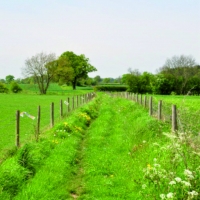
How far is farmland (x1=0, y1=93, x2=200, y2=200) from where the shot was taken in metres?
5.79

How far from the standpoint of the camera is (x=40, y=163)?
30.1 feet

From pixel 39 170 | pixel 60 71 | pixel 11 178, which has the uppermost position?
pixel 60 71

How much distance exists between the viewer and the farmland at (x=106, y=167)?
5.79 meters

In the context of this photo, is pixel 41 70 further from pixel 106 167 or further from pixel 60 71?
pixel 106 167

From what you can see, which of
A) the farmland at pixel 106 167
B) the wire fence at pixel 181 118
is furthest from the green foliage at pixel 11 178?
the wire fence at pixel 181 118

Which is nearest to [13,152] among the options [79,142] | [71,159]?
[71,159]

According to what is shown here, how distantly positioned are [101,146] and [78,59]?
310 ft

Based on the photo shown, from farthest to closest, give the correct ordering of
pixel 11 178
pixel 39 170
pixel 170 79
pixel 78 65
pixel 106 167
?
1. pixel 78 65
2. pixel 170 79
3. pixel 106 167
4. pixel 39 170
5. pixel 11 178

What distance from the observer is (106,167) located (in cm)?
949

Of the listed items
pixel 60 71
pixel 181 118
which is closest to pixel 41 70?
pixel 60 71

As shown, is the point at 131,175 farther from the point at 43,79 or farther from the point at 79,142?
the point at 43,79

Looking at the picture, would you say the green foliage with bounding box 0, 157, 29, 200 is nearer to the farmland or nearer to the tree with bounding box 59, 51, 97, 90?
the farmland

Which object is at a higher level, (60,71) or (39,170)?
(60,71)

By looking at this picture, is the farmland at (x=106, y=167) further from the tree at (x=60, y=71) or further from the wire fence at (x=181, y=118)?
the tree at (x=60, y=71)
